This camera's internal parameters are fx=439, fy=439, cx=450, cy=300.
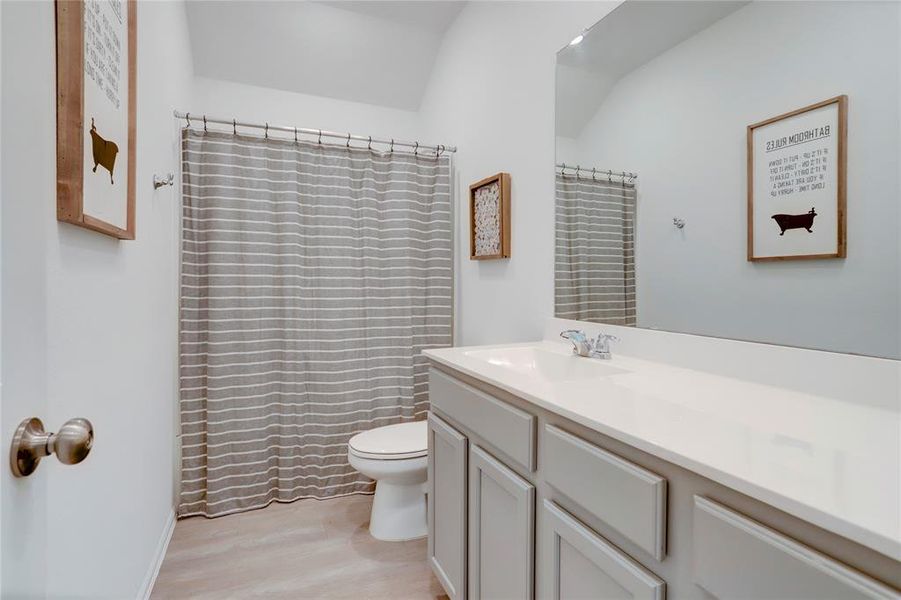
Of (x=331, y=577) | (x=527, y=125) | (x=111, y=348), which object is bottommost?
(x=331, y=577)

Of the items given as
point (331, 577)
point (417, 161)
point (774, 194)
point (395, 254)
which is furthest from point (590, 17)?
point (331, 577)

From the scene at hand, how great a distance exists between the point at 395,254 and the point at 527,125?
3.16 feet

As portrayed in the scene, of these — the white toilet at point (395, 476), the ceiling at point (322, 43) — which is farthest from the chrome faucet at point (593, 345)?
the ceiling at point (322, 43)

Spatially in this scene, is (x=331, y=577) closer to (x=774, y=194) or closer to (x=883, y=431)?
(x=883, y=431)

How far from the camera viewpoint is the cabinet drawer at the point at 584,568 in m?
0.73

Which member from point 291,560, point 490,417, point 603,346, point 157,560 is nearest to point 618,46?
point 603,346

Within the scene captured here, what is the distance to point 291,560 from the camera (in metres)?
1.81

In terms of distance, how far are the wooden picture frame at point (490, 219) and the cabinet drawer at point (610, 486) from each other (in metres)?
1.24

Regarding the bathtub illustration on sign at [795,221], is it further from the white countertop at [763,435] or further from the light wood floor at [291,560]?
the light wood floor at [291,560]

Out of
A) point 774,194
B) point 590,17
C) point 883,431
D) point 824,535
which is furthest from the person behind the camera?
point 590,17

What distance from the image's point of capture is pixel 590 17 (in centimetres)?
155

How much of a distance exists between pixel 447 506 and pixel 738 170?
51.3 inches

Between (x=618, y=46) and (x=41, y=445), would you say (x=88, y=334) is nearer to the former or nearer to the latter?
(x=41, y=445)

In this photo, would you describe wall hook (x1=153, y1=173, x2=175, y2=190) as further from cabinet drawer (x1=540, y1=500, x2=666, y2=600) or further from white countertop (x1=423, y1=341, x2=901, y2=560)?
cabinet drawer (x1=540, y1=500, x2=666, y2=600)
